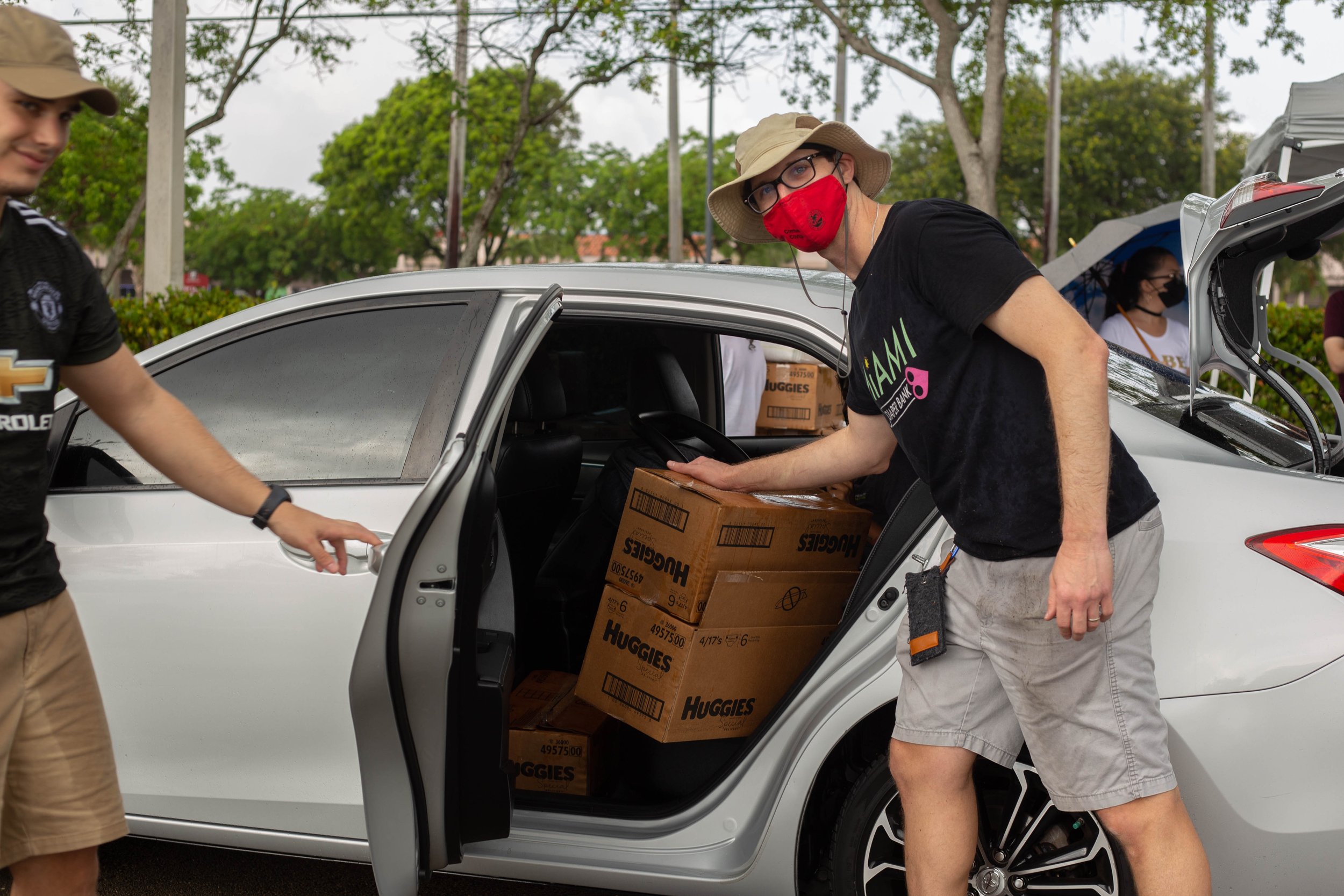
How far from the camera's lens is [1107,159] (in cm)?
3441

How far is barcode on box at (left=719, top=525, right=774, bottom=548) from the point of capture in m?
2.48

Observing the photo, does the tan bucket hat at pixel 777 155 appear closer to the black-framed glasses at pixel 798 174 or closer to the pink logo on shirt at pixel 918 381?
the black-framed glasses at pixel 798 174

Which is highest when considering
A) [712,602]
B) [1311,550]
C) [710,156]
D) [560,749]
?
[710,156]

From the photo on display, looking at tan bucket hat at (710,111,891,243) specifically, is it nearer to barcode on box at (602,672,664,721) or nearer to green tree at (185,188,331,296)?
barcode on box at (602,672,664,721)

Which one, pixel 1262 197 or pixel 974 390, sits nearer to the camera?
pixel 974 390

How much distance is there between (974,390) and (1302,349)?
697cm

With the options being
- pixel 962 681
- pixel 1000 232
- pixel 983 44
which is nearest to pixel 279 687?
pixel 962 681

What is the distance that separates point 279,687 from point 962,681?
56.1 inches

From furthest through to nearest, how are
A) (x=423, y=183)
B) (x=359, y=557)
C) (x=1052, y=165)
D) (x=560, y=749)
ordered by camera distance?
1. (x=423, y=183)
2. (x=1052, y=165)
3. (x=560, y=749)
4. (x=359, y=557)

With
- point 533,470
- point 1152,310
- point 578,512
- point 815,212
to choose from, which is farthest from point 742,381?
point 815,212

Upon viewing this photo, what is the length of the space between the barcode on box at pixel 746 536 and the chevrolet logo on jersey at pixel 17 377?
131 centimetres

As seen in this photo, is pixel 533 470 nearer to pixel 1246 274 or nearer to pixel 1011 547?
pixel 1011 547

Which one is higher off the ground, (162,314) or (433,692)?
(162,314)

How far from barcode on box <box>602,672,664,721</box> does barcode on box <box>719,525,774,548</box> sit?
1.27 feet
